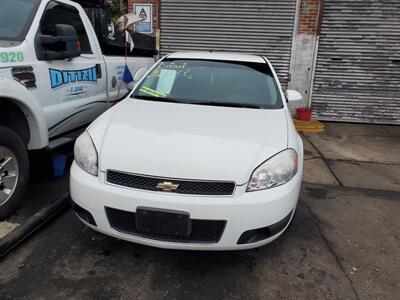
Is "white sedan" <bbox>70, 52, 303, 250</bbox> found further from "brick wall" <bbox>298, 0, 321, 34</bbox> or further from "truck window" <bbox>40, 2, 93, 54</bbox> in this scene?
"brick wall" <bbox>298, 0, 321, 34</bbox>

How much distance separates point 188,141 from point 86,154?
2.44 ft

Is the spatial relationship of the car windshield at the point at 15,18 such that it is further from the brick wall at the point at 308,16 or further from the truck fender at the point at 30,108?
the brick wall at the point at 308,16

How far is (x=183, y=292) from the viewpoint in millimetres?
2496

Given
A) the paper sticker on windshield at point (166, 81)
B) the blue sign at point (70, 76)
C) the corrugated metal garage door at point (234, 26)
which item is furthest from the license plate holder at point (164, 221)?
the corrugated metal garage door at point (234, 26)

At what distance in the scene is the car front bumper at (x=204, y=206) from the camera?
7.73ft

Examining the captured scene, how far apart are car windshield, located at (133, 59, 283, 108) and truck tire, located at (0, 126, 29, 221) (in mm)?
1191

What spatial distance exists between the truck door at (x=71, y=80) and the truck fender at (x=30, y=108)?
0.42 ft

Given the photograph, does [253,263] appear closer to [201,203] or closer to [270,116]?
[201,203]

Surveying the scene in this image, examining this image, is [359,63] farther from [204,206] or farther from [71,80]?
[204,206]

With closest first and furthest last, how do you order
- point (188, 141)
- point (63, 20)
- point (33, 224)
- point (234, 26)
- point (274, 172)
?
point (274, 172)
point (188, 141)
point (33, 224)
point (63, 20)
point (234, 26)

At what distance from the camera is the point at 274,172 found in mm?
2543

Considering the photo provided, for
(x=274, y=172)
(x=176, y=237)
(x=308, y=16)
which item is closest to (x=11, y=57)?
(x=176, y=237)

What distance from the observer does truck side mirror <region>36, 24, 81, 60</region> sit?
340cm

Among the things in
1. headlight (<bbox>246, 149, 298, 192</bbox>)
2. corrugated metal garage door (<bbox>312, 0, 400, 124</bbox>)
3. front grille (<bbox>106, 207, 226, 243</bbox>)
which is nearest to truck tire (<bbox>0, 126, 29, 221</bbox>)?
front grille (<bbox>106, 207, 226, 243</bbox>)
